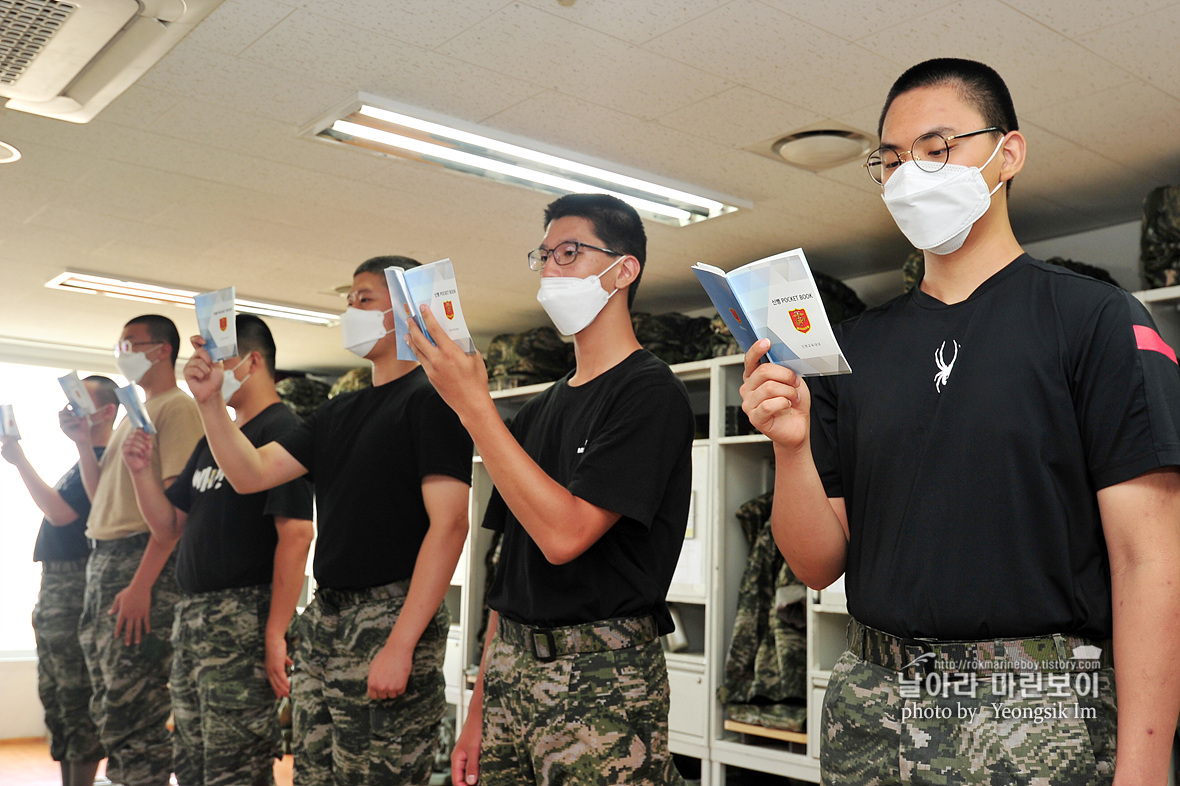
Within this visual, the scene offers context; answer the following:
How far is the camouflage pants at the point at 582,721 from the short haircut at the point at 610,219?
74 cm

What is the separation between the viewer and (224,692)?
2.90 metres

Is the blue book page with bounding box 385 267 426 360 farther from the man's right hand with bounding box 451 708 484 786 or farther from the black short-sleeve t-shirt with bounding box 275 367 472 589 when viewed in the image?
the man's right hand with bounding box 451 708 484 786

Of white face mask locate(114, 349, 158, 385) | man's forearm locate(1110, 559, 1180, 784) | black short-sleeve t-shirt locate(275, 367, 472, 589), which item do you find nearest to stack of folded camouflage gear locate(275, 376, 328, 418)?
white face mask locate(114, 349, 158, 385)

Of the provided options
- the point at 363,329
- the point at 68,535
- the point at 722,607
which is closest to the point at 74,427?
the point at 68,535

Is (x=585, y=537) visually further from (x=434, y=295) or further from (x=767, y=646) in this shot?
(x=767, y=646)

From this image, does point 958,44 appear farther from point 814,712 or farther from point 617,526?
point 814,712

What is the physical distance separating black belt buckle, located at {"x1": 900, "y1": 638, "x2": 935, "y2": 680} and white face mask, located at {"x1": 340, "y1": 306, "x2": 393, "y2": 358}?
1.66m

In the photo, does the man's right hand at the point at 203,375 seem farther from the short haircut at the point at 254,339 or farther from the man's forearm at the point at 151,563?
the man's forearm at the point at 151,563

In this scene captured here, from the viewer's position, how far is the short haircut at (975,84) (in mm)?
1346

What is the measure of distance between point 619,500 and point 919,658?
2.03ft

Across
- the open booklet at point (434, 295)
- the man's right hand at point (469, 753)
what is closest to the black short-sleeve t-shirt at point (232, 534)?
the man's right hand at point (469, 753)

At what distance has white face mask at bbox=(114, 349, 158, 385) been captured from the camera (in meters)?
3.77

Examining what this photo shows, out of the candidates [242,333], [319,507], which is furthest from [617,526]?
[242,333]

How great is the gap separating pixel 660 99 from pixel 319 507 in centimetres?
157
